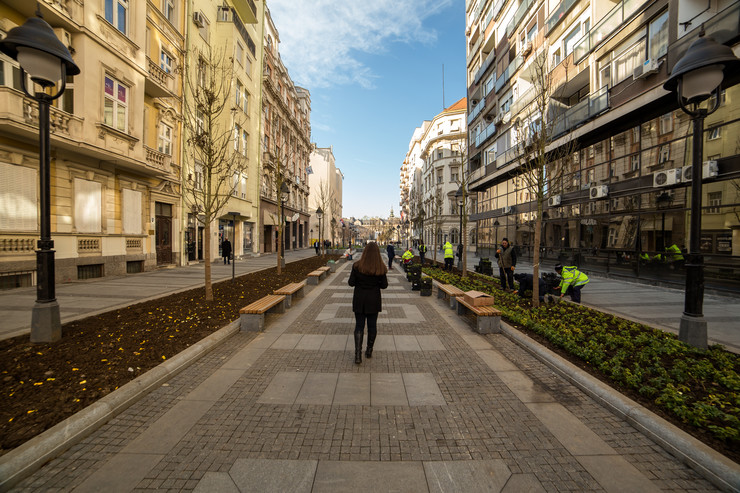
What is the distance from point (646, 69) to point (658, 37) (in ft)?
4.00

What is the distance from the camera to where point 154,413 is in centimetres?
Result: 342

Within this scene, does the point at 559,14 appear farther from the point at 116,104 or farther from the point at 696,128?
the point at 116,104

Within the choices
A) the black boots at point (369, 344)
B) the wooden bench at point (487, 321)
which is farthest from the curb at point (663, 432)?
the black boots at point (369, 344)

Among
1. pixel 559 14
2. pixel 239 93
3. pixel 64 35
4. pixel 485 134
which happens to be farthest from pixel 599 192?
pixel 239 93

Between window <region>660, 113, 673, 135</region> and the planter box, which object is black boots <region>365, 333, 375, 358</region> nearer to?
the planter box

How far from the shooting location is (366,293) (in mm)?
4879

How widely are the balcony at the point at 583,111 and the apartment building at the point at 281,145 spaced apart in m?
17.7

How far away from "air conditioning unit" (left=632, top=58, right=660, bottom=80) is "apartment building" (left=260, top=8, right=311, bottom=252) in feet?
64.7

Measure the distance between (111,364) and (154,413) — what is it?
1.45 m

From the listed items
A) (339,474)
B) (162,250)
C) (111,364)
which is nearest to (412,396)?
(339,474)

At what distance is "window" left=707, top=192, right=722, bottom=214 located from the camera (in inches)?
414

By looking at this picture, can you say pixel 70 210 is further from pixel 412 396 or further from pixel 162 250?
pixel 412 396

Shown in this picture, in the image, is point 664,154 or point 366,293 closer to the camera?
point 366,293

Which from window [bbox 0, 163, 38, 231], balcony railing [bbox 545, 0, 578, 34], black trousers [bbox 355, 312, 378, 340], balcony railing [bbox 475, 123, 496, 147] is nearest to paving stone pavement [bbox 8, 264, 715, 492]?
black trousers [bbox 355, 312, 378, 340]
